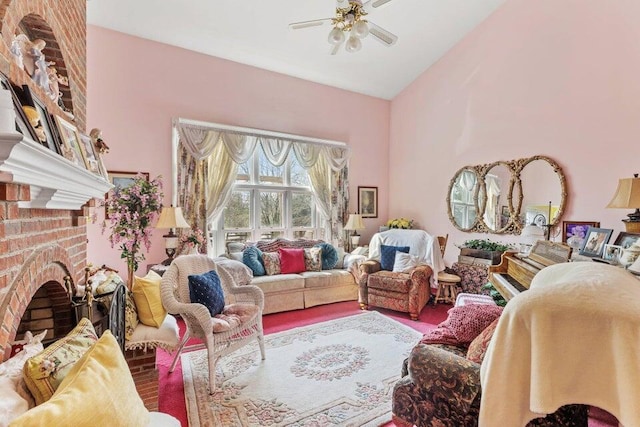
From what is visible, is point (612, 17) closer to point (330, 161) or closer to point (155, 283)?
point (330, 161)

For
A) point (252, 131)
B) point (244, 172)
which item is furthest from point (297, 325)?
point (252, 131)

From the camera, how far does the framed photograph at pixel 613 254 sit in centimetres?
186

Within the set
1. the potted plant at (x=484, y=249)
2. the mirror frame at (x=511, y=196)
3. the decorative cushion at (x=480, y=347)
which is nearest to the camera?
the decorative cushion at (x=480, y=347)

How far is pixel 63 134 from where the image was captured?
155cm

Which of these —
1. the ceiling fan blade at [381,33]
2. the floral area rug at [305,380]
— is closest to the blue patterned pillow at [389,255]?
the floral area rug at [305,380]

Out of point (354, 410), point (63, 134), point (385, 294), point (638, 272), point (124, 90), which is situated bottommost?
point (354, 410)

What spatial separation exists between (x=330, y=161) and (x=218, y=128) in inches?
74.9

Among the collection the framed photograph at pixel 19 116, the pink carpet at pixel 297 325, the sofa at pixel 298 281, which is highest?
the framed photograph at pixel 19 116

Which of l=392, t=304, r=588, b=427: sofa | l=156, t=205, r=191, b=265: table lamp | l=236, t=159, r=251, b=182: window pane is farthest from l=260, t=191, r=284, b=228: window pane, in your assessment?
l=392, t=304, r=588, b=427: sofa

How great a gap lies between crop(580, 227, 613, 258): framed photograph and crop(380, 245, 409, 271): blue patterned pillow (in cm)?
207

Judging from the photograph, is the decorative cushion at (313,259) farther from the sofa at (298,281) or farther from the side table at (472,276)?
the side table at (472,276)

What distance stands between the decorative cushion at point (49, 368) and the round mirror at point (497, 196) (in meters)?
4.43

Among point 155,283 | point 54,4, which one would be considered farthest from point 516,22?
point 155,283

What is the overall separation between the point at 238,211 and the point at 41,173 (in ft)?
11.8
